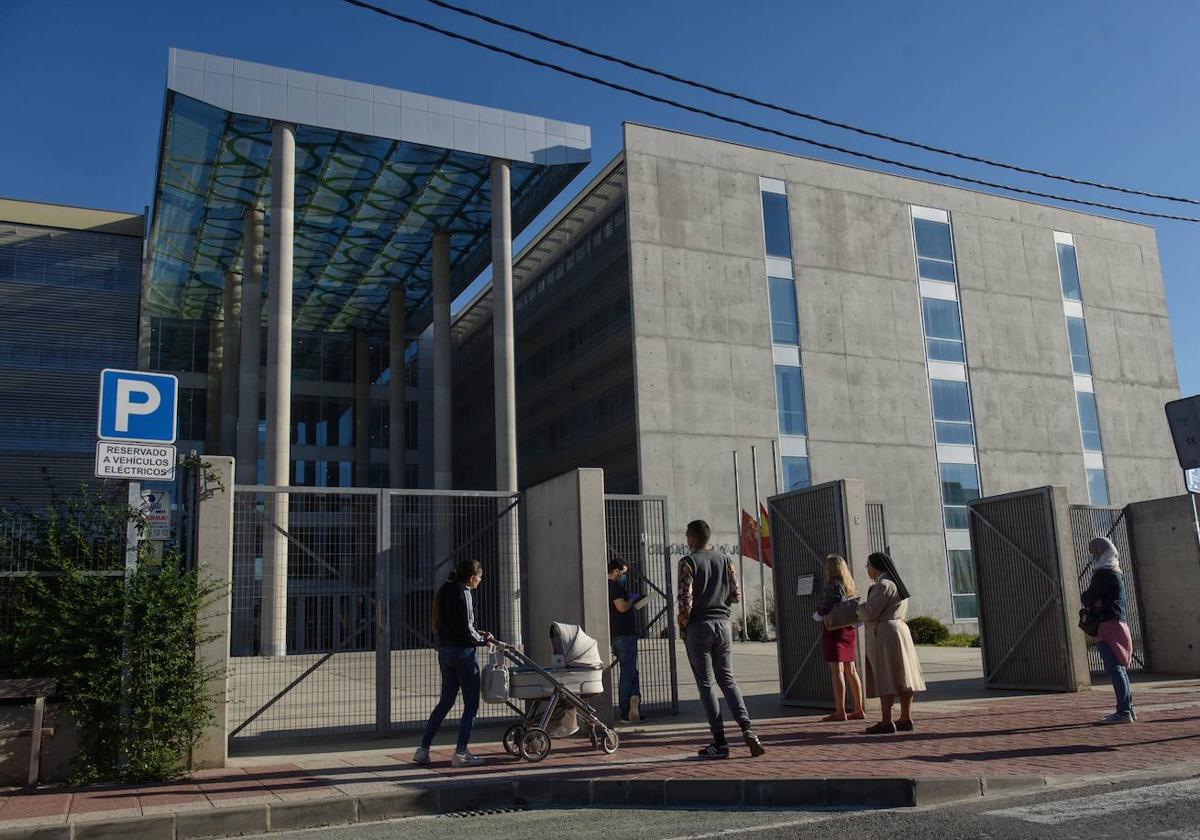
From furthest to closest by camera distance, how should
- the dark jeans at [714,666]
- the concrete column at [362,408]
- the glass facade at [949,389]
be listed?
1. the concrete column at [362,408]
2. the glass facade at [949,389]
3. the dark jeans at [714,666]

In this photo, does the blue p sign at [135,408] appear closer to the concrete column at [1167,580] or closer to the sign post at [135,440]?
the sign post at [135,440]

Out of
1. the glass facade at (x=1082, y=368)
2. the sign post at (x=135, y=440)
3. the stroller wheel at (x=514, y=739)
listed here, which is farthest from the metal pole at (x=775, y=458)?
the sign post at (x=135, y=440)

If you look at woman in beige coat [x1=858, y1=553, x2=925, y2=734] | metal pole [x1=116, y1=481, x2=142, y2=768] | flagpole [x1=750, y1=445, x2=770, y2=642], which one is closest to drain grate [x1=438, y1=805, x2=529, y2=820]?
metal pole [x1=116, y1=481, x2=142, y2=768]

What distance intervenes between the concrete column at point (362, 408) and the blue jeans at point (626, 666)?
140 feet

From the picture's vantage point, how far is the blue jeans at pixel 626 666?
11.3m

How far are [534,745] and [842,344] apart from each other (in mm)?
34356

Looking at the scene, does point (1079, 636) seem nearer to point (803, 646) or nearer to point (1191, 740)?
point (803, 646)

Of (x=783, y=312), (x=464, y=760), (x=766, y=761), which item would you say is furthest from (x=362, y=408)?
(x=766, y=761)

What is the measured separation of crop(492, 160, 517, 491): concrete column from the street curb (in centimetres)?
2591

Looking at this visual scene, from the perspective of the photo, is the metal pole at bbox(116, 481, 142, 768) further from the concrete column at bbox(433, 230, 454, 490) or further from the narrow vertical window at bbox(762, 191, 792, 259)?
the narrow vertical window at bbox(762, 191, 792, 259)

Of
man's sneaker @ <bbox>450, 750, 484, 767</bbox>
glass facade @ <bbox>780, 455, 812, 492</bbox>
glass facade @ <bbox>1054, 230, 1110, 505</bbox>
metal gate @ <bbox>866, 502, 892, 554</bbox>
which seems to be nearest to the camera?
man's sneaker @ <bbox>450, 750, 484, 767</bbox>

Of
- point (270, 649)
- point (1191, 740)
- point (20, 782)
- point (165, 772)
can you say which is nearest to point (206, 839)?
point (165, 772)

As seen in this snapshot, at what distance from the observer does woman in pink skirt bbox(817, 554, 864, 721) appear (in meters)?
10.4

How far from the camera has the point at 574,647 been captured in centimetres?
920
